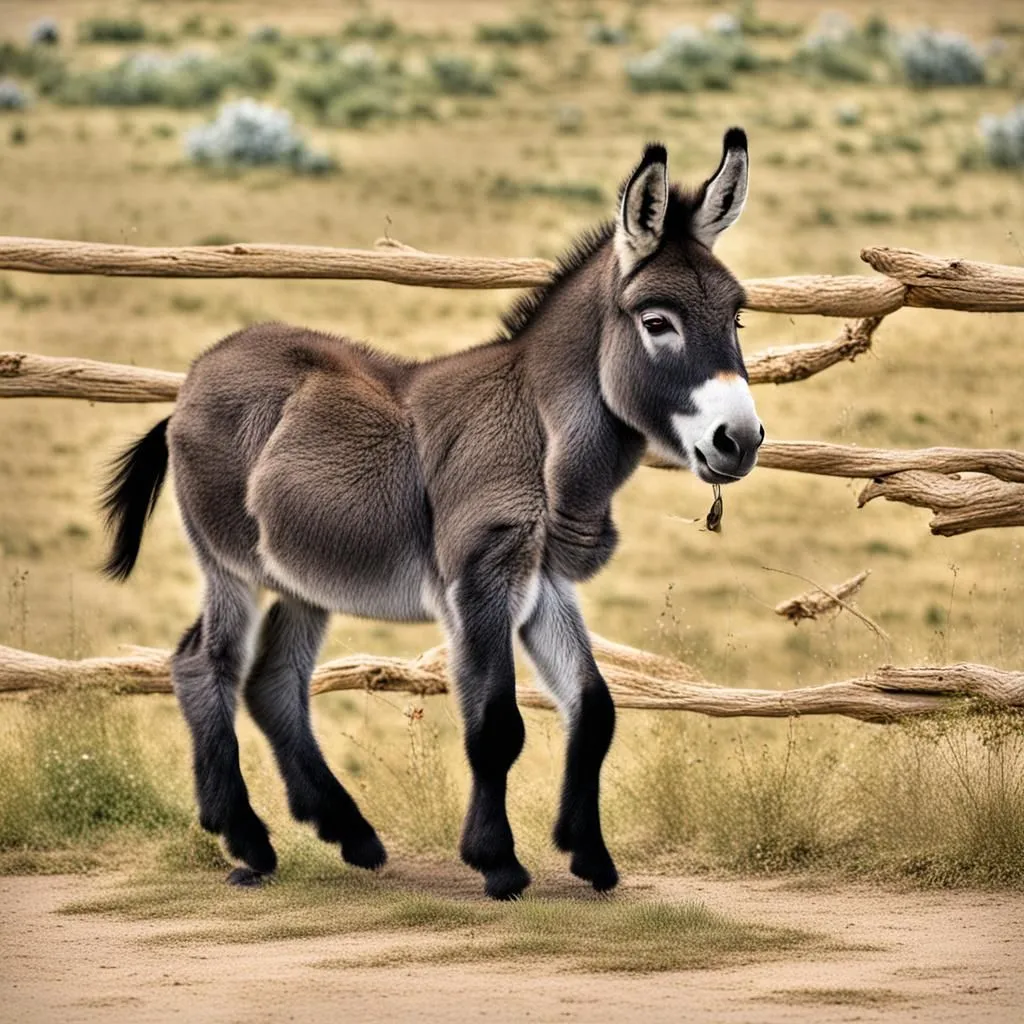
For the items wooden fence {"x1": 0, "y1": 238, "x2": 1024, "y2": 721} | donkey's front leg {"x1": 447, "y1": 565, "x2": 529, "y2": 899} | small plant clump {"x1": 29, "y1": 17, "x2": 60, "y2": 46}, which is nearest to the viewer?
donkey's front leg {"x1": 447, "y1": 565, "x2": 529, "y2": 899}

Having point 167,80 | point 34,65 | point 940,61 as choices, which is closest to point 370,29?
point 167,80

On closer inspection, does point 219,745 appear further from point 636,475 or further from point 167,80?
point 167,80

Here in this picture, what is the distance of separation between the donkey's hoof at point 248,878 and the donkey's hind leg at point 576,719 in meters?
1.11

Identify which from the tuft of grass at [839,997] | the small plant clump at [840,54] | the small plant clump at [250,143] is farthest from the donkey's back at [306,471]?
the small plant clump at [840,54]

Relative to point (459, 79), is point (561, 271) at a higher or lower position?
lower

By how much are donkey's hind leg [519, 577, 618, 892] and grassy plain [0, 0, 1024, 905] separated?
2.56 ft

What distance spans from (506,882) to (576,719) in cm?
58

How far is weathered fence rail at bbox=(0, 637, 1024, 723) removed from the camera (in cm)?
618

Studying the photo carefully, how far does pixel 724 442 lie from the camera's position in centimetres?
494

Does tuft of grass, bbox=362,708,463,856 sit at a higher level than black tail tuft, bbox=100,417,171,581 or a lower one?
lower

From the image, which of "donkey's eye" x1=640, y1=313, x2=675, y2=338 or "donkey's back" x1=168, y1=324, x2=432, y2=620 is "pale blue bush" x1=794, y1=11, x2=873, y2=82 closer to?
"donkey's back" x1=168, y1=324, x2=432, y2=620

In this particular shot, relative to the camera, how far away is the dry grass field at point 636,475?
6160 millimetres

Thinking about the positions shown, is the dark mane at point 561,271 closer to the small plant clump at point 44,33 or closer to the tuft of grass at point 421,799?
the tuft of grass at point 421,799

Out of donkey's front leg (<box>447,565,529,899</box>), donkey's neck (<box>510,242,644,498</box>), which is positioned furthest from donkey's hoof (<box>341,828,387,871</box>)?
donkey's neck (<box>510,242,644,498</box>)
